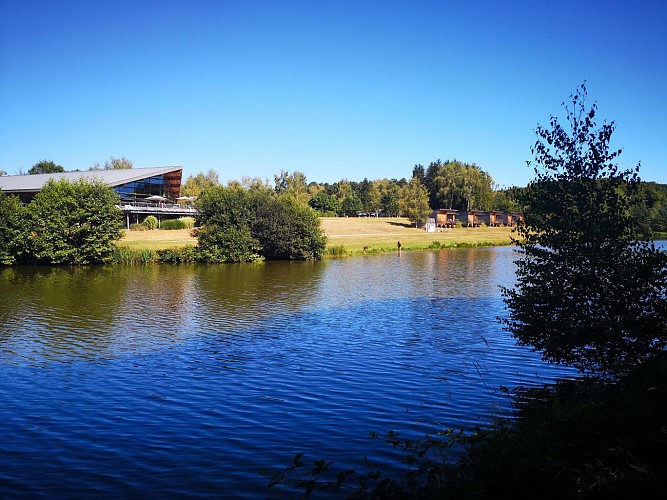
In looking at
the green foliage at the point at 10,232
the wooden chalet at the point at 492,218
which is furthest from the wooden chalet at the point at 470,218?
the green foliage at the point at 10,232

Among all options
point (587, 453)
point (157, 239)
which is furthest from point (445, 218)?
point (587, 453)

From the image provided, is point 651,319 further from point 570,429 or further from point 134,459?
point 134,459

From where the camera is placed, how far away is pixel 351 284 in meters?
41.1

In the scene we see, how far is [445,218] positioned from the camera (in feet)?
398

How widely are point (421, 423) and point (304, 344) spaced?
9200 mm

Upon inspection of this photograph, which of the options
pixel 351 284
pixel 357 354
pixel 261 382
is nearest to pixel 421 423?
pixel 261 382

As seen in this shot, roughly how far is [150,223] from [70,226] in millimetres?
22182

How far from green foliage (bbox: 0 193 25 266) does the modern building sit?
2040 centimetres

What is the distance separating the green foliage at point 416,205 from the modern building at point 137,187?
45.2 metres

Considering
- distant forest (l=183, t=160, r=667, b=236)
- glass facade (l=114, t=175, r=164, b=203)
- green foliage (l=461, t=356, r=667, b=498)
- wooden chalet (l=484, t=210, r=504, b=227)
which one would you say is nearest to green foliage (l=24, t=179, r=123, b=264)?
glass facade (l=114, t=175, r=164, b=203)

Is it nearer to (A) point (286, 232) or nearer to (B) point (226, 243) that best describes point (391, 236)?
(A) point (286, 232)

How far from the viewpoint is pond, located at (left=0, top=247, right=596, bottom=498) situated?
1043cm

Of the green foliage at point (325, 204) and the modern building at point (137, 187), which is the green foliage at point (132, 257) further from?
the green foliage at point (325, 204)

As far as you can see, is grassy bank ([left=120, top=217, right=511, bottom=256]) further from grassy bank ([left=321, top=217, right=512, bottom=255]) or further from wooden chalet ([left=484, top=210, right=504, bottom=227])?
wooden chalet ([left=484, top=210, right=504, bottom=227])
